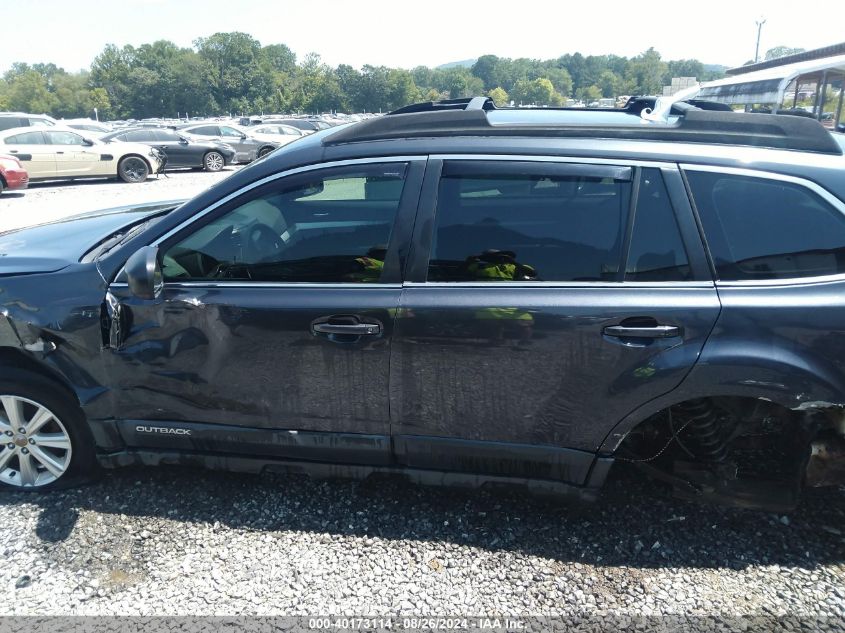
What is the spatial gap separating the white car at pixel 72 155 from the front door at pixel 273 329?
15308mm

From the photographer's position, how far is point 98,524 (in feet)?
9.36

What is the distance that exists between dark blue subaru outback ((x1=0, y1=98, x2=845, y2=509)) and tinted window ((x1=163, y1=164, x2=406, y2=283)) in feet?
0.03

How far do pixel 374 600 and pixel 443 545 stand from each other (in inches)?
17.0

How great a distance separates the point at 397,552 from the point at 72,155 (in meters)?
16.4

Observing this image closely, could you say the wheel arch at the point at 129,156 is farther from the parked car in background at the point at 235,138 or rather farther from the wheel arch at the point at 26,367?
the wheel arch at the point at 26,367

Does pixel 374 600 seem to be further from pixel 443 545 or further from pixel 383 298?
pixel 383 298

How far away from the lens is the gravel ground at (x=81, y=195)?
1101 cm

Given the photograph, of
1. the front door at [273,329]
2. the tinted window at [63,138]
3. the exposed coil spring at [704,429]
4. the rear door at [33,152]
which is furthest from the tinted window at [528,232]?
the tinted window at [63,138]

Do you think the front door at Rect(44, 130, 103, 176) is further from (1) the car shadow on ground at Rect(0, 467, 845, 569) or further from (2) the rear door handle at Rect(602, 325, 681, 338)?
(2) the rear door handle at Rect(602, 325, 681, 338)

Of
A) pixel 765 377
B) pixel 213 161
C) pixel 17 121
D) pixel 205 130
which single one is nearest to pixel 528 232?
pixel 765 377

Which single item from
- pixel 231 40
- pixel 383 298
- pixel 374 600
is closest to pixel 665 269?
pixel 383 298

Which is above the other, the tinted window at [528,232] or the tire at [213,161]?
the tinted window at [528,232]

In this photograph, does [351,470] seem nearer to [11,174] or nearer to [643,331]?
[643,331]

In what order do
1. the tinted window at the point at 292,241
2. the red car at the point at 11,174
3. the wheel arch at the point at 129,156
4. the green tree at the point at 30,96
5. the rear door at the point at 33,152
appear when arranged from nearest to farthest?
the tinted window at the point at 292,241, the red car at the point at 11,174, the rear door at the point at 33,152, the wheel arch at the point at 129,156, the green tree at the point at 30,96
